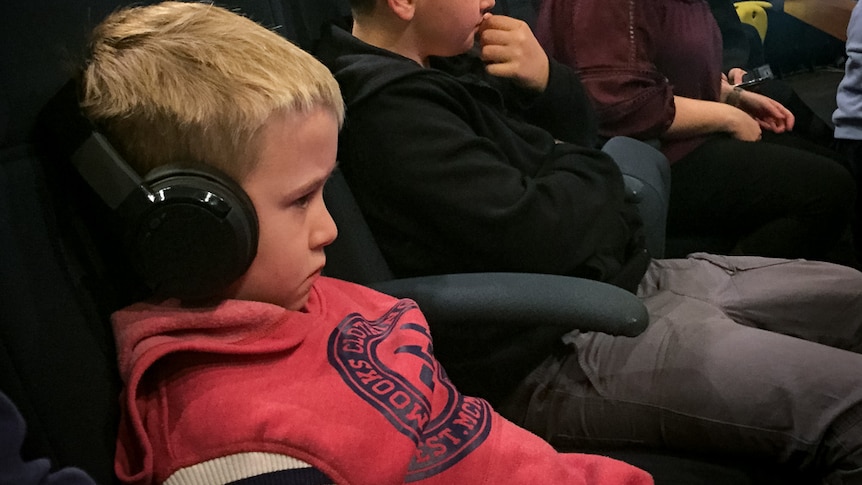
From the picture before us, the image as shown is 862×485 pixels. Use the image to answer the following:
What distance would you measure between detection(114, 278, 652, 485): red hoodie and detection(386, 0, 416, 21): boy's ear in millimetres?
489

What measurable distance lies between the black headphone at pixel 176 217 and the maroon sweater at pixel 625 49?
40.8 inches

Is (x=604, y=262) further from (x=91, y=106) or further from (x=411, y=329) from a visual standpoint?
(x=91, y=106)

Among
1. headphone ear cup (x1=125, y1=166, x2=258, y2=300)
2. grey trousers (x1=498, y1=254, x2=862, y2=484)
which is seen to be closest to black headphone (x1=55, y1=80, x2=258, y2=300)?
headphone ear cup (x1=125, y1=166, x2=258, y2=300)

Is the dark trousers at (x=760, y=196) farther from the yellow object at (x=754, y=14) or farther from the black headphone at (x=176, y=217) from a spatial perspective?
the yellow object at (x=754, y=14)

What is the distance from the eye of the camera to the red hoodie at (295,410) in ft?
1.95

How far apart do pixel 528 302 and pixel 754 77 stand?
1.34m

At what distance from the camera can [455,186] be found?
0.93 m

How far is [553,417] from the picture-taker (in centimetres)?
92

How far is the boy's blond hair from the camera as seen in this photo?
612 millimetres

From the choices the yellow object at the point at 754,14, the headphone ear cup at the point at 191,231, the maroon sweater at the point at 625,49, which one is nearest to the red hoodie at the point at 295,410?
the headphone ear cup at the point at 191,231

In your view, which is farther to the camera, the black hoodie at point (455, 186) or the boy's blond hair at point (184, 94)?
the black hoodie at point (455, 186)

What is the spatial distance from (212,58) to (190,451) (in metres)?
0.34

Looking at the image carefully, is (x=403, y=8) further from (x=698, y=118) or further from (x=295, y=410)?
(x=698, y=118)

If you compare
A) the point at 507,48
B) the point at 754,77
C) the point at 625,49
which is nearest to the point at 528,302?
the point at 507,48
